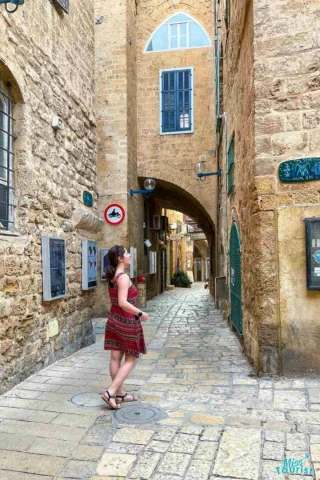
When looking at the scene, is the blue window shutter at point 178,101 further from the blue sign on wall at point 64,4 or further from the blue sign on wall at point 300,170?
the blue sign on wall at point 300,170

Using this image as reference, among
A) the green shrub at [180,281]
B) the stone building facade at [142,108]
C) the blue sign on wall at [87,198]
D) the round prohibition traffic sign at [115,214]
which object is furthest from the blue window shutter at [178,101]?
the green shrub at [180,281]

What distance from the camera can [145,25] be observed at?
1178 cm

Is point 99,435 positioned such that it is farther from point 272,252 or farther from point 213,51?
point 213,51

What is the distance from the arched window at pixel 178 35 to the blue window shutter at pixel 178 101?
851 millimetres

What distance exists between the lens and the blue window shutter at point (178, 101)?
450 inches

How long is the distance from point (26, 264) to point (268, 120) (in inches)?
118

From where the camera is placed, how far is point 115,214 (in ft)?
32.2

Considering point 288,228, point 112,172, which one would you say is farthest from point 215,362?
point 112,172

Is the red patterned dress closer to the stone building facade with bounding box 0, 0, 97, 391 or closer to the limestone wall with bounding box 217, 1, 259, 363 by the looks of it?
the stone building facade with bounding box 0, 0, 97, 391

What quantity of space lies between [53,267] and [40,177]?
3.55 ft

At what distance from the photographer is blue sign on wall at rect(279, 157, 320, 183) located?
13.1 ft

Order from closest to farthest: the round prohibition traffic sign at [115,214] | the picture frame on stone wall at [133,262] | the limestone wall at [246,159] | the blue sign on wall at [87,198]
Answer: the limestone wall at [246,159], the blue sign on wall at [87,198], the round prohibition traffic sign at [115,214], the picture frame on stone wall at [133,262]

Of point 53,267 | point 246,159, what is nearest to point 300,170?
point 246,159

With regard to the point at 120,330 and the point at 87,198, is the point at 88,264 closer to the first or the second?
the point at 87,198
